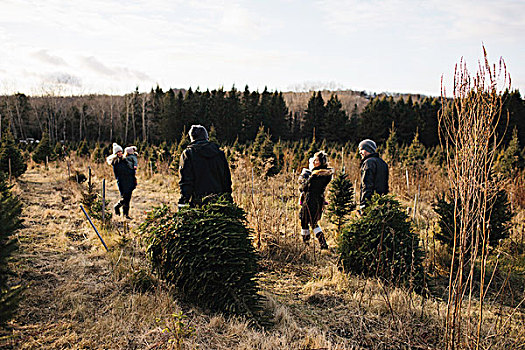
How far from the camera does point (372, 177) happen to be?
4.43 metres

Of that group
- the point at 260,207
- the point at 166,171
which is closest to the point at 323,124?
the point at 166,171

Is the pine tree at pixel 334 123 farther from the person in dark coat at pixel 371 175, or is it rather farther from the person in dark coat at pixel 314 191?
the person in dark coat at pixel 371 175

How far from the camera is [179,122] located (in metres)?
32.2

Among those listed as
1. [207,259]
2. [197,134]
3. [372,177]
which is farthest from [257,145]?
[207,259]

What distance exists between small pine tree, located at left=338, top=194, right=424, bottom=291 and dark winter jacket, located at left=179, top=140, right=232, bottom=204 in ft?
5.67

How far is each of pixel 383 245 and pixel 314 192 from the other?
1551mm

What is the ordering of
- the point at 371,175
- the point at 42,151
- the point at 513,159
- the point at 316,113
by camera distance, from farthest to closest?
the point at 316,113
the point at 42,151
the point at 513,159
the point at 371,175

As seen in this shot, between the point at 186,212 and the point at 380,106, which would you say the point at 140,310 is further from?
the point at 380,106

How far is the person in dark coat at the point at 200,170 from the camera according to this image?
380 centimetres

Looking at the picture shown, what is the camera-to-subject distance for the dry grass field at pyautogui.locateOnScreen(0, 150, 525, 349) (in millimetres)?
2600

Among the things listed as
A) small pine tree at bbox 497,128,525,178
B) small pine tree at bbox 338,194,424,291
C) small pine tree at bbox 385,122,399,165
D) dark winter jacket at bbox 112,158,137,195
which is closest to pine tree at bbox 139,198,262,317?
small pine tree at bbox 338,194,424,291

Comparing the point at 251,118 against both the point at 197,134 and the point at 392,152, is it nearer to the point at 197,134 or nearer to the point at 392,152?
the point at 392,152

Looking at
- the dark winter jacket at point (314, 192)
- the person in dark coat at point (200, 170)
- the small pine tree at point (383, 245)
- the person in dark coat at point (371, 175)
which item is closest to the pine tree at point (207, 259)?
the person in dark coat at point (200, 170)

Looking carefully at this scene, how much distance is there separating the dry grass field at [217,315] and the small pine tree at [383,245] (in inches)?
7.2
